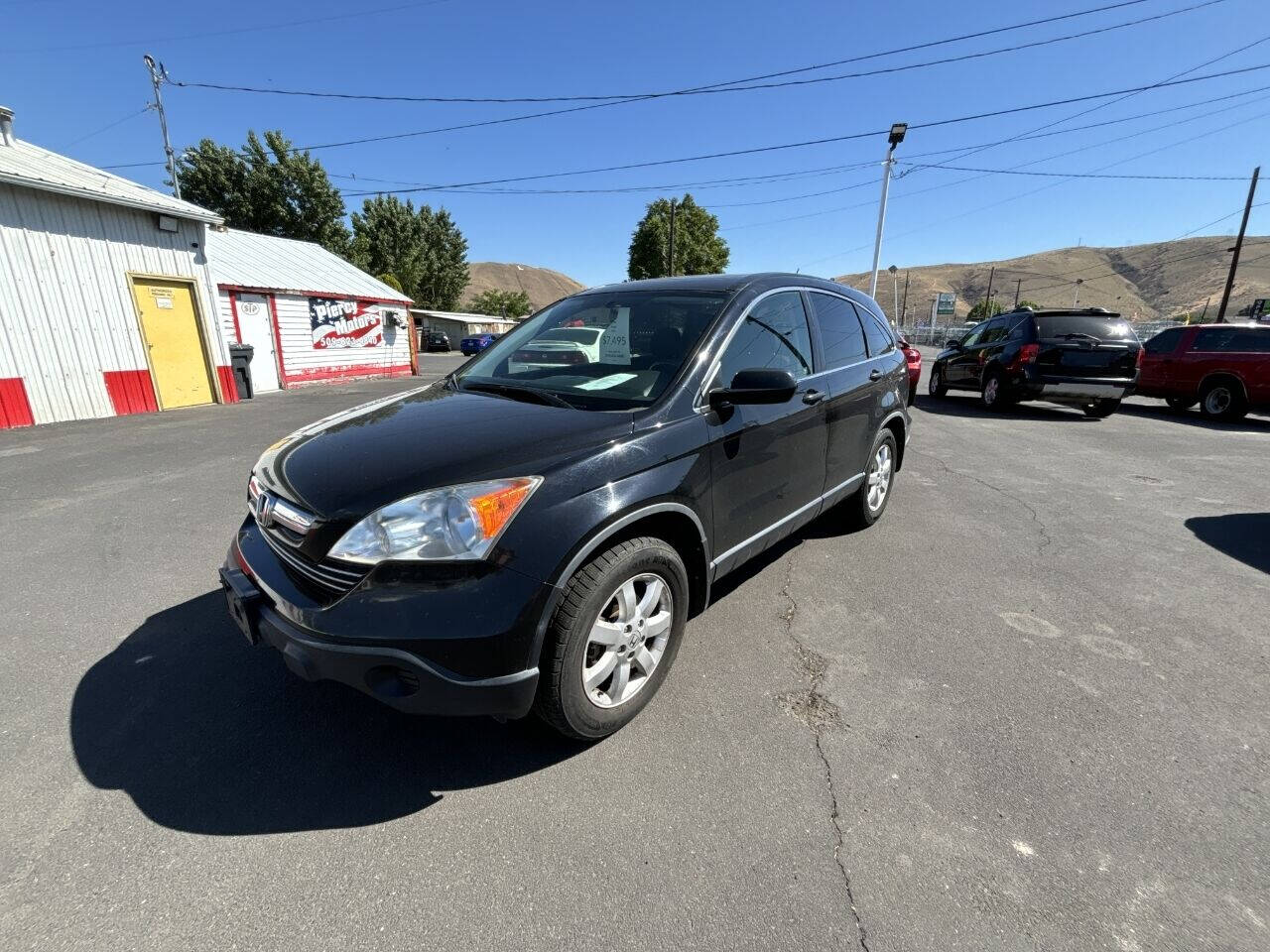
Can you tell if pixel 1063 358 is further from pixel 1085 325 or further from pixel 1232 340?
pixel 1232 340

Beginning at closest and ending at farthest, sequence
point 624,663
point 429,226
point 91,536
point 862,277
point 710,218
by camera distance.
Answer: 1. point 624,663
2. point 91,536
3. point 429,226
4. point 710,218
5. point 862,277

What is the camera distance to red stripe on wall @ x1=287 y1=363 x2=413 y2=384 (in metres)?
16.5

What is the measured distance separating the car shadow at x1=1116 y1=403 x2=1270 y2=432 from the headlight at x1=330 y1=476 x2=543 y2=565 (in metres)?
12.4

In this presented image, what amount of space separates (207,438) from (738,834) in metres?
9.31

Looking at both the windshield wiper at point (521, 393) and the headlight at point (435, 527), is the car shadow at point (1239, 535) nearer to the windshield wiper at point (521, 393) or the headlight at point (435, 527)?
the windshield wiper at point (521, 393)

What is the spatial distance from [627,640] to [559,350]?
1.67 m

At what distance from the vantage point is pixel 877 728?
2326 millimetres

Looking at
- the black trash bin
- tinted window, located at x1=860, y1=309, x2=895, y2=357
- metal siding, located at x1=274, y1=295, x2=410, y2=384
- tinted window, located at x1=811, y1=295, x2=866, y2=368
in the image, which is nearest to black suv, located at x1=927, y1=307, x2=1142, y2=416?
tinted window, located at x1=860, y1=309, x2=895, y2=357

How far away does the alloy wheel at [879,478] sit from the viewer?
14.2 feet

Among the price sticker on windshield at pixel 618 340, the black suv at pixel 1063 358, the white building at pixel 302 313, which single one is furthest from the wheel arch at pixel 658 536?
the white building at pixel 302 313

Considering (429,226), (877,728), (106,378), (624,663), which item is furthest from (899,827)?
(429,226)

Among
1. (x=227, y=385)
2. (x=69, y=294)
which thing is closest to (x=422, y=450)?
(x=69, y=294)

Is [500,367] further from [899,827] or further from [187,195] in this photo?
[187,195]

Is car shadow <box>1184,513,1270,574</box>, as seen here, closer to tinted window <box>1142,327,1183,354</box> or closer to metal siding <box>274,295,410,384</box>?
tinted window <box>1142,327,1183,354</box>
